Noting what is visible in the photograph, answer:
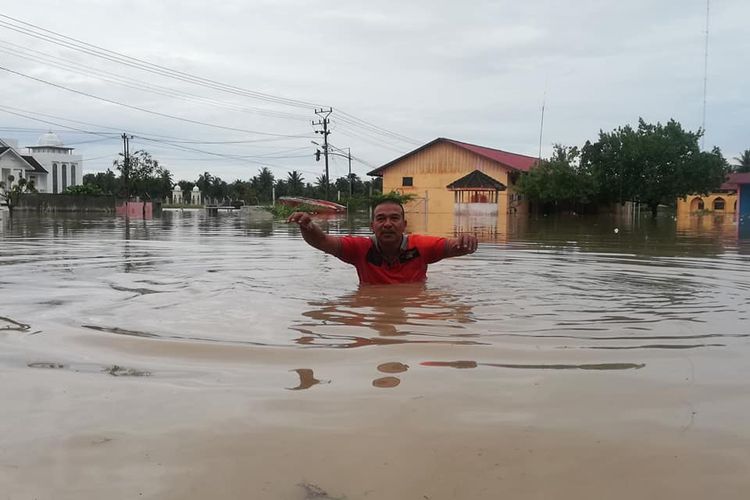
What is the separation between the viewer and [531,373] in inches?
115

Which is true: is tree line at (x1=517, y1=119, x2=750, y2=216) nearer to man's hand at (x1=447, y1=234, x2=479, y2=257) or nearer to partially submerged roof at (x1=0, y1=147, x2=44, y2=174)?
man's hand at (x1=447, y1=234, x2=479, y2=257)

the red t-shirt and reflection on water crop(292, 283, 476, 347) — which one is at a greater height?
the red t-shirt

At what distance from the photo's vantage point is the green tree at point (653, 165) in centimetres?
4047

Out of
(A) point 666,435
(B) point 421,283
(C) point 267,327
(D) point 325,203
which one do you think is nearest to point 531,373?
(A) point 666,435

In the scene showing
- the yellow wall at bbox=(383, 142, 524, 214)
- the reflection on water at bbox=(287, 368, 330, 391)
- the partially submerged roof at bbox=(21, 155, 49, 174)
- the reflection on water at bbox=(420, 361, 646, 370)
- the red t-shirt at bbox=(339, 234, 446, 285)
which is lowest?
the reflection on water at bbox=(287, 368, 330, 391)

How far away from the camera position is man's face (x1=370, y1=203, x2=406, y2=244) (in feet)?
17.7

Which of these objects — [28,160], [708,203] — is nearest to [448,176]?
[708,203]

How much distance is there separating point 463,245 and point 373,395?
2758mm

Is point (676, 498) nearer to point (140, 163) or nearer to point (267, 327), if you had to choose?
point (267, 327)

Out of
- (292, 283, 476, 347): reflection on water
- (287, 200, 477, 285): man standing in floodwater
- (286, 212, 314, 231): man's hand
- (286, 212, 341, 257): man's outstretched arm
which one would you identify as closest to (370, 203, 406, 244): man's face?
(287, 200, 477, 285): man standing in floodwater

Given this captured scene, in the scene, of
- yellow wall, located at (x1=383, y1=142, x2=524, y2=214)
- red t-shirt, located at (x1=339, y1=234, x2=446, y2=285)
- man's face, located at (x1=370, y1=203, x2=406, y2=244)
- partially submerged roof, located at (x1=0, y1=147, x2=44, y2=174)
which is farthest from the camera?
partially submerged roof, located at (x1=0, y1=147, x2=44, y2=174)

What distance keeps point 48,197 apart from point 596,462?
46141 mm

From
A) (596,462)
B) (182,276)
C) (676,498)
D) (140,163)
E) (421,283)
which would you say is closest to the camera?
(676,498)

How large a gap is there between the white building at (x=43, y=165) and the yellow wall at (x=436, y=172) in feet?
91.5
